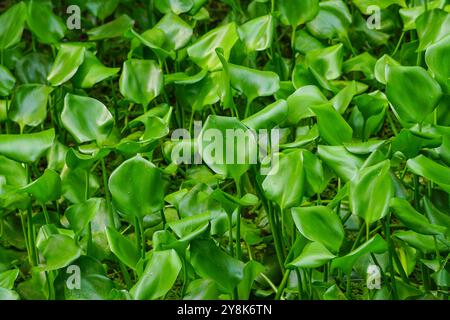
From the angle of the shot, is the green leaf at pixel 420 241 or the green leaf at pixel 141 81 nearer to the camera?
the green leaf at pixel 420 241

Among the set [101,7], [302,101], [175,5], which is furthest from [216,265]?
[101,7]

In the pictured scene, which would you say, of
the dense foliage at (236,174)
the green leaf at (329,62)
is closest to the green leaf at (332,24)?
the dense foliage at (236,174)

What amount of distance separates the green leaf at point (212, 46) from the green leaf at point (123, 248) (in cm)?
44

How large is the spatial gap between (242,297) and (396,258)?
26 cm

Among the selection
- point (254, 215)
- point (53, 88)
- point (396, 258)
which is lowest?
point (254, 215)

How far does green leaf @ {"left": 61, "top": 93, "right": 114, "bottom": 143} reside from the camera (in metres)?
1.43

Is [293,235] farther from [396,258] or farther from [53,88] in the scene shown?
[53,88]

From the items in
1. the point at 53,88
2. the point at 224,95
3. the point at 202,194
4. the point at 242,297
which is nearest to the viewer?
the point at 242,297

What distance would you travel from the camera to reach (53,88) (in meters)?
1.62

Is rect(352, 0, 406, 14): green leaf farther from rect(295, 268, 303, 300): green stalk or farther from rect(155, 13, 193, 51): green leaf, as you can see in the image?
rect(295, 268, 303, 300): green stalk

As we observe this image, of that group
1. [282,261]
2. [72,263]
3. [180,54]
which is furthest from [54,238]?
[180,54]

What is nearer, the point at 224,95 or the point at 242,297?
the point at 242,297

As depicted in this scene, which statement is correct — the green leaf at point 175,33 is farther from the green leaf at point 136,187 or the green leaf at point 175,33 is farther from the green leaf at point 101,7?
the green leaf at point 136,187

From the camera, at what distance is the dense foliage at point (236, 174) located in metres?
1.22
